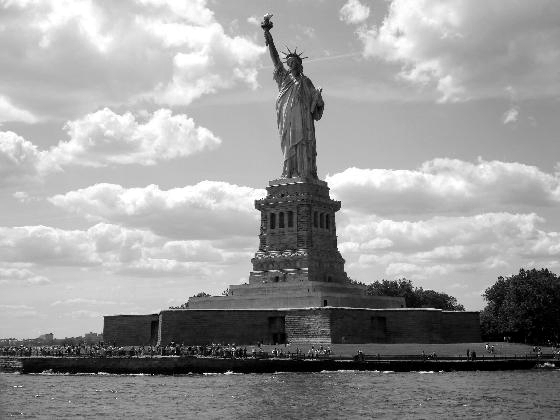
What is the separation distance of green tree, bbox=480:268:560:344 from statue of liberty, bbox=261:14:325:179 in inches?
961

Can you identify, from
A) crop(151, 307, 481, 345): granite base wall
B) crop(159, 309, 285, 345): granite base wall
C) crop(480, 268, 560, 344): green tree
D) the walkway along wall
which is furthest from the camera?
crop(480, 268, 560, 344): green tree

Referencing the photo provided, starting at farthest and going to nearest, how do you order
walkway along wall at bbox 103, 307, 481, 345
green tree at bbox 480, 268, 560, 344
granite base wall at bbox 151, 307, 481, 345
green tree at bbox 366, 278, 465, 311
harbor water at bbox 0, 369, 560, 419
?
green tree at bbox 366, 278, 465, 311, green tree at bbox 480, 268, 560, 344, granite base wall at bbox 151, 307, 481, 345, walkway along wall at bbox 103, 307, 481, 345, harbor water at bbox 0, 369, 560, 419

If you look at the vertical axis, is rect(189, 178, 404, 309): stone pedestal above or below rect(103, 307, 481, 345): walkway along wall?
above

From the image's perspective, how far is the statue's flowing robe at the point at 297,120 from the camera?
81.9m

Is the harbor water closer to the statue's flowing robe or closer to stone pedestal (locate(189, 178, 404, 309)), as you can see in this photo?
stone pedestal (locate(189, 178, 404, 309))

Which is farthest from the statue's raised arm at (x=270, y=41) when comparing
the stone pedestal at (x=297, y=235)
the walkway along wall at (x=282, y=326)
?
the walkway along wall at (x=282, y=326)

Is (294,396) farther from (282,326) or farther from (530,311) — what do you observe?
(530,311)

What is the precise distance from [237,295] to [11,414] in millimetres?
36362

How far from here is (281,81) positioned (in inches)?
3287

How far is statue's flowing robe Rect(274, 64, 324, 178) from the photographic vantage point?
8194cm

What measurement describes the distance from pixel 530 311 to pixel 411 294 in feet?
93.1

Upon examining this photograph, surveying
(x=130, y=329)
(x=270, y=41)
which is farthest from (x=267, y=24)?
(x=130, y=329)

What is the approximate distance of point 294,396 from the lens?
149 feet

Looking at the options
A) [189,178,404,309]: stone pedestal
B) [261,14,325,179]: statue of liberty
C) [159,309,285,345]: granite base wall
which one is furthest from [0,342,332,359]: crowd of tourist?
[261,14,325,179]: statue of liberty
